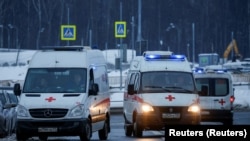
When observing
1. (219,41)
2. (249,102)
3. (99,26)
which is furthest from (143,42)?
(219,41)

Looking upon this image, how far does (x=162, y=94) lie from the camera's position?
21.6 metres

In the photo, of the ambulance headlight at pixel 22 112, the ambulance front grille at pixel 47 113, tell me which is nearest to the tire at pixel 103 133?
the ambulance front grille at pixel 47 113

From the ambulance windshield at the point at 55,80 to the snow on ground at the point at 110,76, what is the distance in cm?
2161

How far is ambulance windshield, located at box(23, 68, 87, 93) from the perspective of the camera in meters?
20.2

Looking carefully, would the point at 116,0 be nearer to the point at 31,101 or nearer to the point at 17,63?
the point at 17,63

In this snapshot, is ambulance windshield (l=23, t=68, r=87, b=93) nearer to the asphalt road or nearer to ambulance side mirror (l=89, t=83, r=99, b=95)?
ambulance side mirror (l=89, t=83, r=99, b=95)

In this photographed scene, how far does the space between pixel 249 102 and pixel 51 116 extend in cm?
2452

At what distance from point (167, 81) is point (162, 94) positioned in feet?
1.96

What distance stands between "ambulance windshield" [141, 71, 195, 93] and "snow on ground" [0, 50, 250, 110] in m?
19.3

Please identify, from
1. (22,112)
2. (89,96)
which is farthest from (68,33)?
(22,112)

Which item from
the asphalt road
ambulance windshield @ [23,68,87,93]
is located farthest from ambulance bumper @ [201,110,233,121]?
ambulance windshield @ [23,68,87,93]

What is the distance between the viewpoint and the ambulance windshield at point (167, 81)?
21.8 metres

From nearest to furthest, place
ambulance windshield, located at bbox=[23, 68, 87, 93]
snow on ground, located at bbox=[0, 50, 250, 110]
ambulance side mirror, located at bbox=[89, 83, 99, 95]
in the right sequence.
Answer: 1. ambulance side mirror, located at bbox=[89, 83, 99, 95]
2. ambulance windshield, located at bbox=[23, 68, 87, 93]
3. snow on ground, located at bbox=[0, 50, 250, 110]

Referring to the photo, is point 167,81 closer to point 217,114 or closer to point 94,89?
point 94,89
